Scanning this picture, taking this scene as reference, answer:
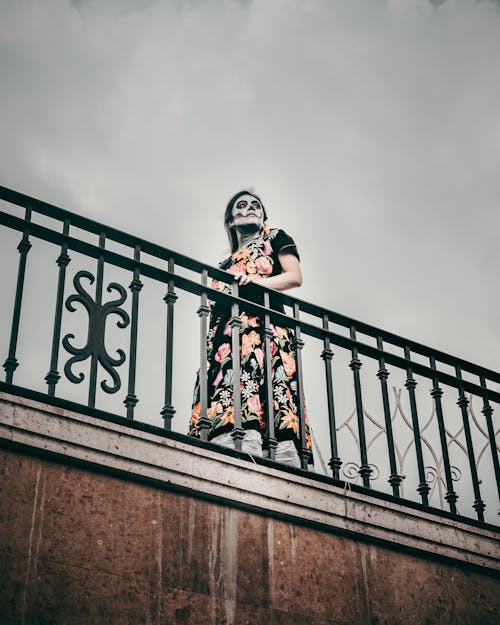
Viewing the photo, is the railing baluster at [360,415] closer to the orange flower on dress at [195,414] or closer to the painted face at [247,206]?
the orange flower on dress at [195,414]

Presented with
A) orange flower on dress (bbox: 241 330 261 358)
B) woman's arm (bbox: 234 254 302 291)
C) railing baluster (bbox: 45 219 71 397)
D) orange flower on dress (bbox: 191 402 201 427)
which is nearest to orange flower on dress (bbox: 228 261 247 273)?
woman's arm (bbox: 234 254 302 291)

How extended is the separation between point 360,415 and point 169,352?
4.60ft

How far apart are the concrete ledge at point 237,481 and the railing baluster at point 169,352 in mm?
238

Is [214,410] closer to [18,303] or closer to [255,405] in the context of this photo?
[255,405]

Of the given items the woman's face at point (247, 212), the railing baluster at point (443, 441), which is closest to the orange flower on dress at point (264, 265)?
the woman's face at point (247, 212)

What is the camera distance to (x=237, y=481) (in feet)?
17.7

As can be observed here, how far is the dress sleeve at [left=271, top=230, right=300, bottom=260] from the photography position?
7.14 metres

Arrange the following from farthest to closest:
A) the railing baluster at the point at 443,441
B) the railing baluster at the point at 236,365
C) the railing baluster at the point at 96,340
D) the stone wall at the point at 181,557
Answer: the railing baluster at the point at 443,441, the railing baluster at the point at 236,365, the railing baluster at the point at 96,340, the stone wall at the point at 181,557

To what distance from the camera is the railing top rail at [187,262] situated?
5.63 metres

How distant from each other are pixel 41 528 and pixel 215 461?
1.08 meters

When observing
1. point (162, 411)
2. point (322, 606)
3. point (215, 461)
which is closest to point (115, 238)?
point (162, 411)

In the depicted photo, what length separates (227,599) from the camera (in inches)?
198

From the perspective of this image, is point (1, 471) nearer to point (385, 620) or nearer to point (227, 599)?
point (227, 599)

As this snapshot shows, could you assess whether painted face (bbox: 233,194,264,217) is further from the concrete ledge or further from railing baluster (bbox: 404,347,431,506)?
the concrete ledge
